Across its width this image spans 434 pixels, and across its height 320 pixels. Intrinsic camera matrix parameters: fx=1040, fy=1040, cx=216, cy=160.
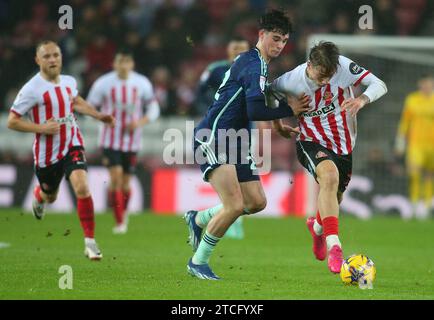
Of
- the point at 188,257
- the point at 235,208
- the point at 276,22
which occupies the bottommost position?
the point at 188,257

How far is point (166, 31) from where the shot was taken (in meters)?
19.3

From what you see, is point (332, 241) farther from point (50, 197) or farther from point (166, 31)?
point (166, 31)

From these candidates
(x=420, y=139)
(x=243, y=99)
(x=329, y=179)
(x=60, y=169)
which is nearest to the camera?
(x=243, y=99)

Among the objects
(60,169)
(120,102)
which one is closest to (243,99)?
(60,169)

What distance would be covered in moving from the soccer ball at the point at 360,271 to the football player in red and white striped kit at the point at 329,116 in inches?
9.6

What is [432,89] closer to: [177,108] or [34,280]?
[177,108]

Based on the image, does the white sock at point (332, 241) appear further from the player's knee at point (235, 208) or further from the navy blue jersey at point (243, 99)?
the navy blue jersey at point (243, 99)

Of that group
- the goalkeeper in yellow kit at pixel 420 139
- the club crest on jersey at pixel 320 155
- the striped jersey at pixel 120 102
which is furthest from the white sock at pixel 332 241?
the goalkeeper in yellow kit at pixel 420 139

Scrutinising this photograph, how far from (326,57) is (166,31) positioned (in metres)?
11.4

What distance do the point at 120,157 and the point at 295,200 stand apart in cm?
389

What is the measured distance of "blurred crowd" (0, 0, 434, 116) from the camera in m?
18.7

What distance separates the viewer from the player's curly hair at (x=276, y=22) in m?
8.15

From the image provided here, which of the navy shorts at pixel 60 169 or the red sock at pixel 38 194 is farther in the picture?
the red sock at pixel 38 194

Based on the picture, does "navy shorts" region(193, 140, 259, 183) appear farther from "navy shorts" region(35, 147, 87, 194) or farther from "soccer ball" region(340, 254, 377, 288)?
"navy shorts" region(35, 147, 87, 194)
